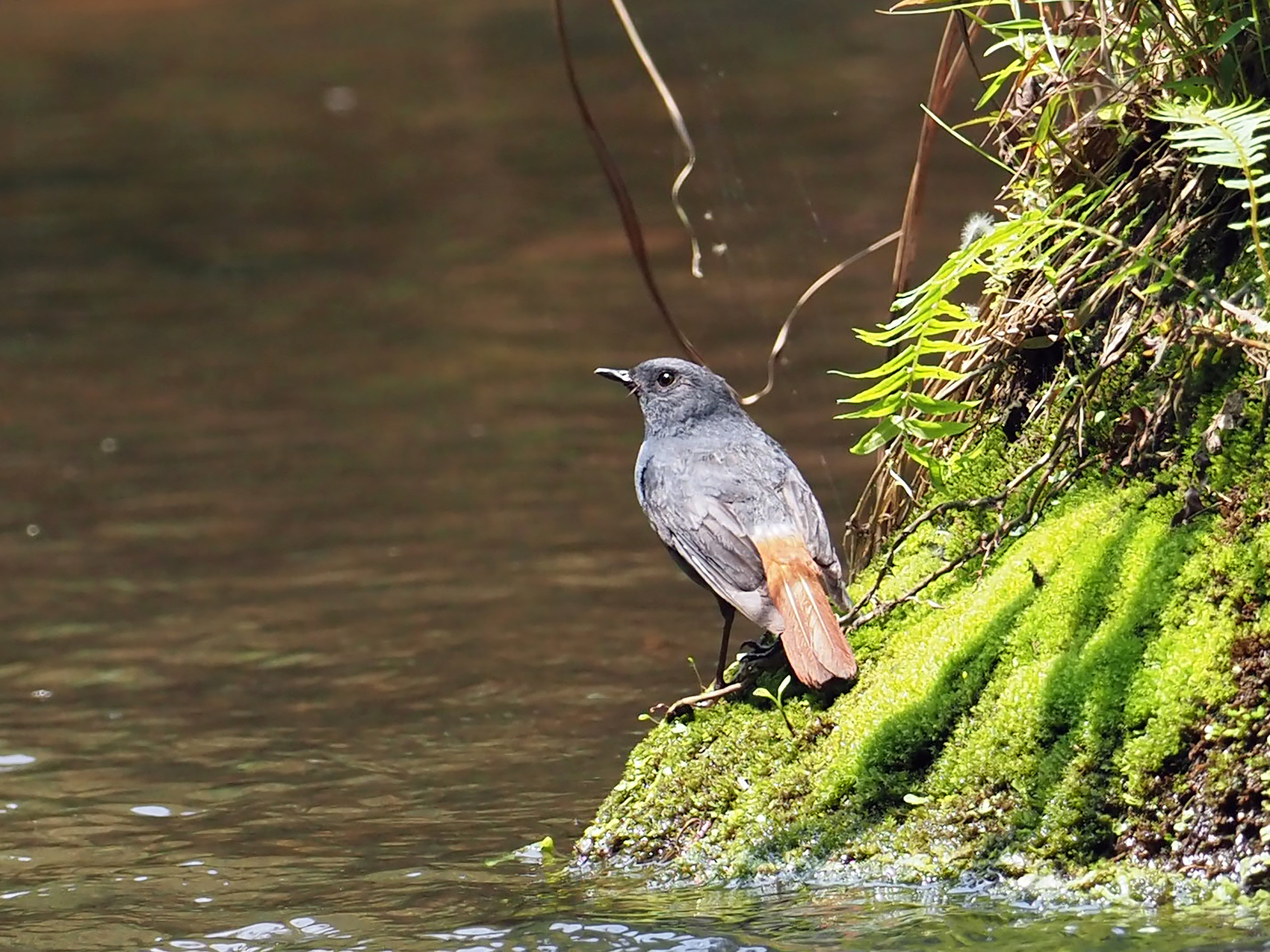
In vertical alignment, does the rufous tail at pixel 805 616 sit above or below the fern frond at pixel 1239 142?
below

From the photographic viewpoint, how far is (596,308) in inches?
484

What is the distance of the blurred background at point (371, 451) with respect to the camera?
17.4ft

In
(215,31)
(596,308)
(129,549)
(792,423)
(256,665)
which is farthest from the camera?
(215,31)

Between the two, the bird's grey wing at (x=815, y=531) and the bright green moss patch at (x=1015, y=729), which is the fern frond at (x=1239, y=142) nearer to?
the bright green moss patch at (x=1015, y=729)

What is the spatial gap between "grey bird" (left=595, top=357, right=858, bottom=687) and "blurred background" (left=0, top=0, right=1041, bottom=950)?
0.66 meters

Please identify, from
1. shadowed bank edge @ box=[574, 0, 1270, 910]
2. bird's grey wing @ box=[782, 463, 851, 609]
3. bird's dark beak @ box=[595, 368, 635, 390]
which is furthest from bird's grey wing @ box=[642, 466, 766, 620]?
bird's dark beak @ box=[595, 368, 635, 390]

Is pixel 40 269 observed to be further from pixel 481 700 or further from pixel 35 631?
pixel 481 700

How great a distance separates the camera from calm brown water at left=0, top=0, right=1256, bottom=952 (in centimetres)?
486

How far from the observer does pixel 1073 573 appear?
4.18m

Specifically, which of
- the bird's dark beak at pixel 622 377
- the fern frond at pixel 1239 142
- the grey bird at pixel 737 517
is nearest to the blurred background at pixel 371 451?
the grey bird at pixel 737 517

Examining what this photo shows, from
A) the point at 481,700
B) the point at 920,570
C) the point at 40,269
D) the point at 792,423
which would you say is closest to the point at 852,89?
the point at 40,269

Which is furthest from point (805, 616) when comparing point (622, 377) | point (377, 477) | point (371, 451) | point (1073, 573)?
point (371, 451)

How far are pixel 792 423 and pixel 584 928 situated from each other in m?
5.75

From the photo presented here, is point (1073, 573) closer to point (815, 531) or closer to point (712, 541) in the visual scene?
point (815, 531)
